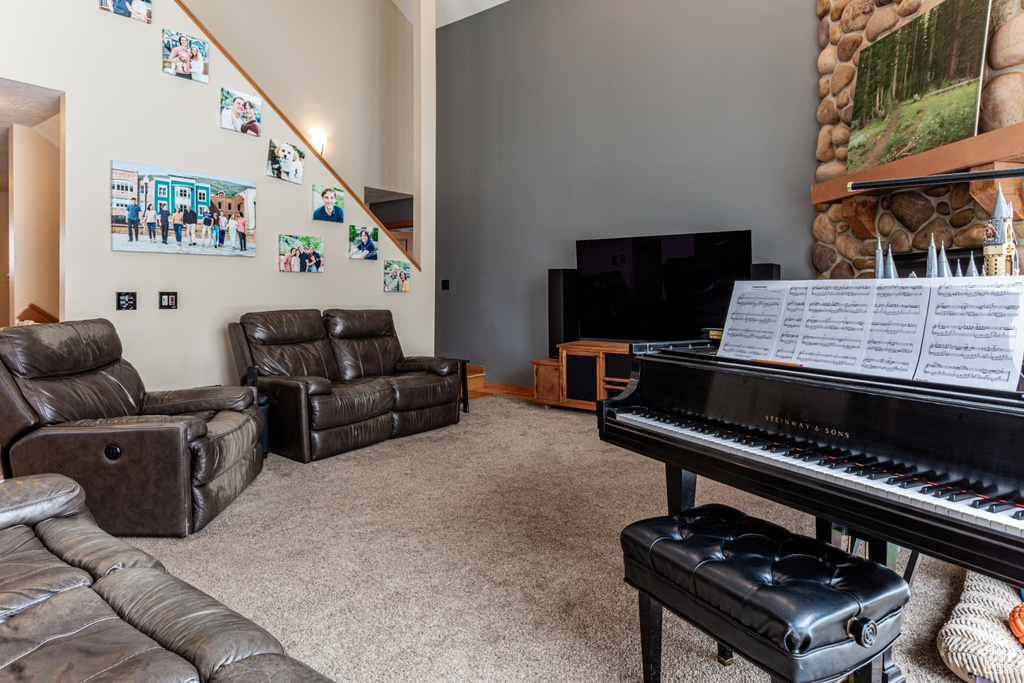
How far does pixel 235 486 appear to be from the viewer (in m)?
2.98

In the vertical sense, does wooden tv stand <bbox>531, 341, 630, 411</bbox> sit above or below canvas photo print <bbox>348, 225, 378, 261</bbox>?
below

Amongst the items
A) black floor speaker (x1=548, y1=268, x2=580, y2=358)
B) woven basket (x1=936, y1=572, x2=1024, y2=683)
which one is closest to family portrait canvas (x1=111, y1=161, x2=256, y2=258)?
black floor speaker (x1=548, y1=268, x2=580, y2=358)

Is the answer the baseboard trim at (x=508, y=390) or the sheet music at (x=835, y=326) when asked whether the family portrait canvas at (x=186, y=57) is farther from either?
the sheet music at (x=835, y=326)

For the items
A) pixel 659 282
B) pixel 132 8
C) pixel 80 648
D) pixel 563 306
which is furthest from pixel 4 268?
pixel 80 648

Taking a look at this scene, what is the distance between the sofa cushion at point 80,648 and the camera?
0.92 meters

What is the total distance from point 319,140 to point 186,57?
6.49 feet

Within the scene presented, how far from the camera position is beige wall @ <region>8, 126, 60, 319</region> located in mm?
4699

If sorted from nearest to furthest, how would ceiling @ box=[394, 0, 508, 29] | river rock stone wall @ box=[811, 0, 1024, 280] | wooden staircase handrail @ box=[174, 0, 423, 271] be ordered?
river rock stone wall @ box=[811, 0, 1024, 280], wooden staircase handrail @ box=[174, 0, 423, 271], ceiling @ box=[394, 0, 508, 29]

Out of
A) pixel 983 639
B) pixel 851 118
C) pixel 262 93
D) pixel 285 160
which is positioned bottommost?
pixel 983 639

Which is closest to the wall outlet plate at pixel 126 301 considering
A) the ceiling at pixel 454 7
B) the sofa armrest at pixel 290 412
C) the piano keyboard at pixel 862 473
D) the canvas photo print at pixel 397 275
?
the sofa armrest at pixel 290 412

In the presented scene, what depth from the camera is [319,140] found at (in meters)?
5.82

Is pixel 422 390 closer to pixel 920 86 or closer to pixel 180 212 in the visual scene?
pixel 180 212

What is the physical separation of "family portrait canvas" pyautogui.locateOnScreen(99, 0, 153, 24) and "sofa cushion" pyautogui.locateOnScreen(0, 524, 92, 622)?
334 centimetres

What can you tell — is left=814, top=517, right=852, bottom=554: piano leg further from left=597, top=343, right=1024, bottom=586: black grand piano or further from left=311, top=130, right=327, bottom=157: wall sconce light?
left=311, top=130, right=327, bottom=157: wall sconce light
